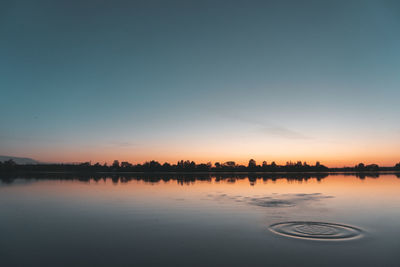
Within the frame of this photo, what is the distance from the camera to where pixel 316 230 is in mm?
17922

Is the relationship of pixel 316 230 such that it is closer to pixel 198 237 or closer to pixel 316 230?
pixel 316 230

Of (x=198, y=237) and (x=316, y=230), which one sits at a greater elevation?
(x=316, y=230)

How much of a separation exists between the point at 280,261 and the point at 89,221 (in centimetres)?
1545

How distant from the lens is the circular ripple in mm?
16539

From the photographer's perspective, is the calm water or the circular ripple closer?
the calm water

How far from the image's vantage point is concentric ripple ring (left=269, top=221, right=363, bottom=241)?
16.5 meters

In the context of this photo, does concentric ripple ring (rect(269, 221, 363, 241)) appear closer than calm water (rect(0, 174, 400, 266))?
No

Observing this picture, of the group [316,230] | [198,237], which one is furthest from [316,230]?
[198,237]

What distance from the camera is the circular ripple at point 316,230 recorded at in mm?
16539

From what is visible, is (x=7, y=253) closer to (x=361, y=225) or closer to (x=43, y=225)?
(x=43, y=225)

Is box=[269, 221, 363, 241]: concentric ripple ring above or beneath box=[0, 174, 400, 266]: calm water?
above

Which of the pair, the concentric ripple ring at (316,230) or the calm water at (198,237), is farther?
the concentric ripple ring at (316,230)

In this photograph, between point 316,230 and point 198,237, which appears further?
point 316,230

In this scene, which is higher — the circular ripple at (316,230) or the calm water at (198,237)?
the circular ripple at (316,230)
